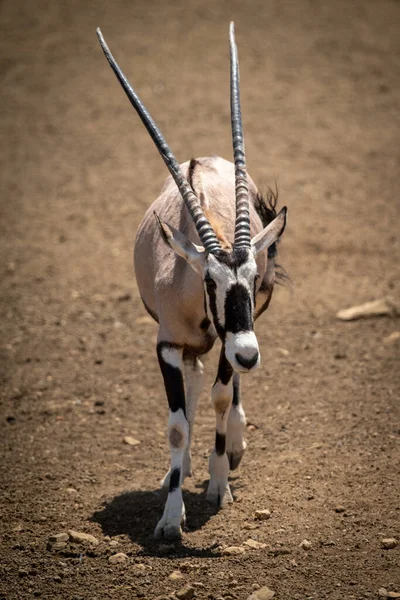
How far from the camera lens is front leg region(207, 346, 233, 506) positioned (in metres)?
6.03

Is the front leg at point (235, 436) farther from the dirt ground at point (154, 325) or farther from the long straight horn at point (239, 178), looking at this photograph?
the long straight horn at point (239, 178)

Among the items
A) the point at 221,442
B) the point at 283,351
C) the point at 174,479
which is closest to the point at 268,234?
the point at 221,442

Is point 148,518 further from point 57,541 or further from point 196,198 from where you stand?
point 196,198

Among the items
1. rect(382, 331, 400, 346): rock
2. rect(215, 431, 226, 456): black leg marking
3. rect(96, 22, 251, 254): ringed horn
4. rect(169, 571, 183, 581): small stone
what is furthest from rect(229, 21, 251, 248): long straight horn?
rect(382, 331, 400, 346): rock

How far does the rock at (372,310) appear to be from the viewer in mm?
9383

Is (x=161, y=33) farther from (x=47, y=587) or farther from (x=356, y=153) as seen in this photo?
(x=47, y=587)

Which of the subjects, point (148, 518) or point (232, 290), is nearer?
point (232, 290)

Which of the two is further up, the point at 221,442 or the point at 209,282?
the point at 209,282

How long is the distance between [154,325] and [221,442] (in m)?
3.53

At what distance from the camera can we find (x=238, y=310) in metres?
5.10

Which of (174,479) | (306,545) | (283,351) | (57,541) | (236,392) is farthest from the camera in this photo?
(283,351)

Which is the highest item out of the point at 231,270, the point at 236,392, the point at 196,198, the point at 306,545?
the point at 196,198

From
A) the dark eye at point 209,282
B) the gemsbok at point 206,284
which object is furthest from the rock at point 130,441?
the dark eye at point 209,282

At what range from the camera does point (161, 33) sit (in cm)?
1958
